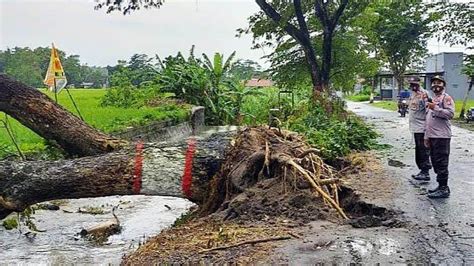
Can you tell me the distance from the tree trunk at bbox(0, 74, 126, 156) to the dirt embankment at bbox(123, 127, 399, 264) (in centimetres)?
167

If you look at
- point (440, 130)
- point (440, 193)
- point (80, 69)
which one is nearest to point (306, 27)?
point (440, 130)

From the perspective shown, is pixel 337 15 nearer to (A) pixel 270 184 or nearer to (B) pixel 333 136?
(B) pixel 333 136

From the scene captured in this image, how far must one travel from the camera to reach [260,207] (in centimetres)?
688

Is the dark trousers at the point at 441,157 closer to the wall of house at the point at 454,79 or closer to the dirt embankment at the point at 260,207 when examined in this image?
the dirt embankment at the point at 260,207

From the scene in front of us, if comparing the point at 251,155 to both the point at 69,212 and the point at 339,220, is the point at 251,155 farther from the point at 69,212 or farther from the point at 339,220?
the point at 69,212

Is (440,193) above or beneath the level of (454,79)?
above

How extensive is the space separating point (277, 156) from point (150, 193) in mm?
1671

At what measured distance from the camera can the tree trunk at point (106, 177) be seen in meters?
6.92

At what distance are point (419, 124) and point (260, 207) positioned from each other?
3.49m

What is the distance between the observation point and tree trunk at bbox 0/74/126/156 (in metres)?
7.92

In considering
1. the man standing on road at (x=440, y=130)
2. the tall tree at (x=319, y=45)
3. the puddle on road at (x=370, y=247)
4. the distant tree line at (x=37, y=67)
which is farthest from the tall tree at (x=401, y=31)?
the puddle on road at (x=370, y=247)

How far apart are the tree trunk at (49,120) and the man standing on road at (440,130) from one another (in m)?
4.11

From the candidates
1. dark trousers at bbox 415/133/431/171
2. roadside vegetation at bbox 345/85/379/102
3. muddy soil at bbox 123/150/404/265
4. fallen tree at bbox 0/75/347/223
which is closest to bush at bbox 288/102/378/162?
dark trousers at bbox 415/133/431/171

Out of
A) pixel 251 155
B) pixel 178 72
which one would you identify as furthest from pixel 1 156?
pixel 178 72
